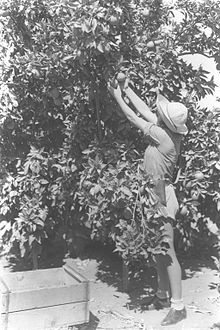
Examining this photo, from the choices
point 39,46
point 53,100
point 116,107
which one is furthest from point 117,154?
point 39,46

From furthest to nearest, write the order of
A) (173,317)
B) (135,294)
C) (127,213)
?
(135,294) → (127,213) → (173,317)

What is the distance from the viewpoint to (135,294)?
4.56 m

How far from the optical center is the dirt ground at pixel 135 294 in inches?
156

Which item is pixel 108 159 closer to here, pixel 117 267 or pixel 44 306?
pixel 44 306

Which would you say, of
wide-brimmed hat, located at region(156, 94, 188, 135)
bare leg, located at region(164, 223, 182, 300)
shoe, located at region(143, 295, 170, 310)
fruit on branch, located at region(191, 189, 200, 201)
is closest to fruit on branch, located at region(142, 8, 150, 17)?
wide-brimmed hat, located at region(156, 94, 188, 135)

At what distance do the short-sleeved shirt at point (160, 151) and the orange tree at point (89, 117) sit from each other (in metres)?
0.13

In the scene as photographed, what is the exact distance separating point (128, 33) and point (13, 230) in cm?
195

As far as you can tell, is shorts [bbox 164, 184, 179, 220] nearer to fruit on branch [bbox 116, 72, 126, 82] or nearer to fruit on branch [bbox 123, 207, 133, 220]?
fruit on branch [bbox 123, 207, 133, 220]

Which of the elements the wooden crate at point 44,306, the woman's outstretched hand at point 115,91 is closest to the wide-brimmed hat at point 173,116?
the woman's outstretched hand at point 115,91

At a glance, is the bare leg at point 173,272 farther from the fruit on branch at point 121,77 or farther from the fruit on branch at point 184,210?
the fruit on branch at point 121,77

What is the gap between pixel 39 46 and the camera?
14.4 ft

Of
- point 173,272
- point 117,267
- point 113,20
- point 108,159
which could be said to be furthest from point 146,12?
point 117,267

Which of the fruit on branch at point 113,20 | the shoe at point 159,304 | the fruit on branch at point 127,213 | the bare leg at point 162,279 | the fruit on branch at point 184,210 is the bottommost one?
the shoe at point 159,304

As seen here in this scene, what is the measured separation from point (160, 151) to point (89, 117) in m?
0.93
